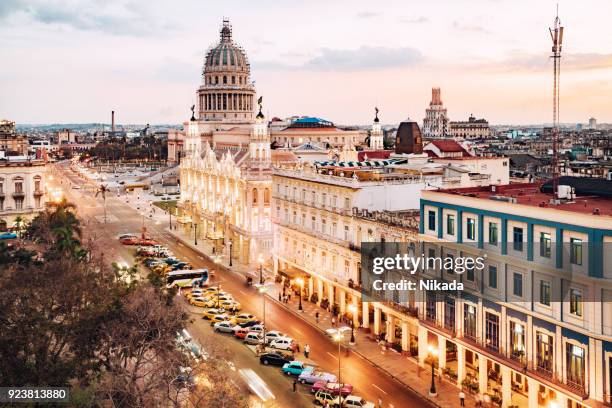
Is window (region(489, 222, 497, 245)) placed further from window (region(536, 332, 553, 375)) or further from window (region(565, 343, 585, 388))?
window (region(565, 343, 585, 388))

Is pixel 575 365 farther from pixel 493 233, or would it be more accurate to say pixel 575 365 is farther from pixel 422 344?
pixel 422 344

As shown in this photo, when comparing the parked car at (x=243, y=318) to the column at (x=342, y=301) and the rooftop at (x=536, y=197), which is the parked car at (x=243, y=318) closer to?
the column at (x=342, y=301)

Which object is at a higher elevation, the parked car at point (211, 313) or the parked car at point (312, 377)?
the parked car at point (211, 313)

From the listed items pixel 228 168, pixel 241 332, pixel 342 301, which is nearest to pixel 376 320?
pixel 342 301

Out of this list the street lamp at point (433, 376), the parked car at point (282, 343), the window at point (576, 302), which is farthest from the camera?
the parked car at point (282, 343)

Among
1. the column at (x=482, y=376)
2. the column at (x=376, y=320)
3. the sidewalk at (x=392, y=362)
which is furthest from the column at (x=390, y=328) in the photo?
the column at (x=482, y=376)

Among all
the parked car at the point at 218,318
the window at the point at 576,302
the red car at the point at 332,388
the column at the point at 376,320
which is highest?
the window at the point at 576,302

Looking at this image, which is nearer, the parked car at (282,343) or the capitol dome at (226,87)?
the parked car at (282,343)
